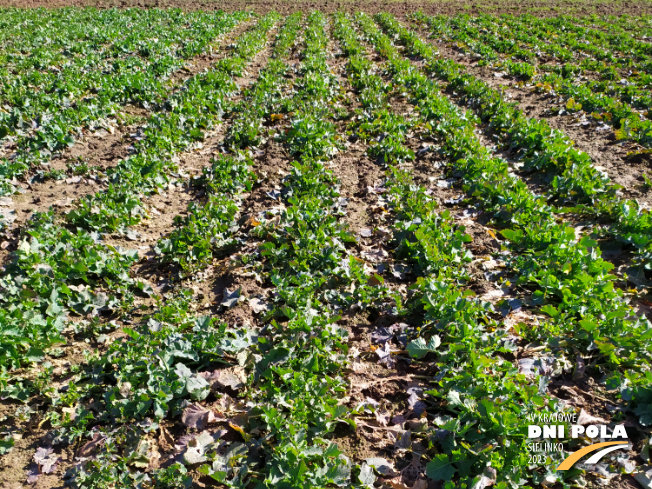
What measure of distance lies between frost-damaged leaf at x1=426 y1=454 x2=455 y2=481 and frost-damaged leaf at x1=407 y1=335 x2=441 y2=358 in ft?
3.45

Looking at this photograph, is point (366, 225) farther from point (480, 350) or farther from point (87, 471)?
point (87, 471)

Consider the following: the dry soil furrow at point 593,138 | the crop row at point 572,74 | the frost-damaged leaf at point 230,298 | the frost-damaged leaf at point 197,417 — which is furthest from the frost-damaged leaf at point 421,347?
the crop row at point 572,74

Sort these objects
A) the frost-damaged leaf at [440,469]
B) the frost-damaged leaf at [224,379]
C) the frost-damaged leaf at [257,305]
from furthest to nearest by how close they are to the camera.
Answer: the frost-damaged leaf at [257,305] → the frost-damaged leaf at [224,379] → the frost-damaged leaf at [440,469]

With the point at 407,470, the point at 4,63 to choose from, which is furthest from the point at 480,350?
the point at 4,63

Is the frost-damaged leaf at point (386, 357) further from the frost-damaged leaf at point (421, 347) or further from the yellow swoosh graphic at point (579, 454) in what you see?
the yellow swoosh graphic at point (579, 454)

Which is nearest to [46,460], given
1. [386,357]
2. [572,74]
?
[386,357]

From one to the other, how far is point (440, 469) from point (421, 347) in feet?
3.84

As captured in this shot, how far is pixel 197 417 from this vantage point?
3.53 m

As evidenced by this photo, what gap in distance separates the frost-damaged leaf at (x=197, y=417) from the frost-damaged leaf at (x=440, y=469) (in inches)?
69.1

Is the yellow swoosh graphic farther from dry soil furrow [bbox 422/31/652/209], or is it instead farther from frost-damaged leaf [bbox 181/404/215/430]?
dry soil furrow [bbox 422/31/652/209]

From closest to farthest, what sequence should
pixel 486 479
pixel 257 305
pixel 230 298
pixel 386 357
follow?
pixel 486 479
pixel 386 357
pixel 257 305
pixel 230 298

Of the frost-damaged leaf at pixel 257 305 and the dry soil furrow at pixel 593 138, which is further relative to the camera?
the dry soil furrow at pixel 593 138

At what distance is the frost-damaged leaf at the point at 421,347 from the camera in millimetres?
3943

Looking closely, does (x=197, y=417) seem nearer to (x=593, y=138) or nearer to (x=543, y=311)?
(x=543, y=311)
